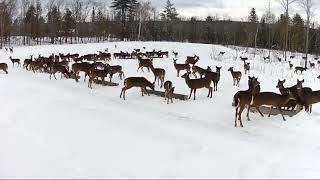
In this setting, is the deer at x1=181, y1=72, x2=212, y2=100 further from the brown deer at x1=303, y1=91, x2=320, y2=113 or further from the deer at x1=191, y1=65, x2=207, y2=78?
the deer at x1=191, y1=65, x2=207, y2=78

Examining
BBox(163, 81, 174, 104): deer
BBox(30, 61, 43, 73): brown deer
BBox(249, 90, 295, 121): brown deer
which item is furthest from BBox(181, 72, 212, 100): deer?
BBox(30, 61, 43, 73): brown deer

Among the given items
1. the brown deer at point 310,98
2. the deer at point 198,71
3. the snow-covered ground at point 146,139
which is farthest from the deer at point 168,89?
the deer at point 198,71

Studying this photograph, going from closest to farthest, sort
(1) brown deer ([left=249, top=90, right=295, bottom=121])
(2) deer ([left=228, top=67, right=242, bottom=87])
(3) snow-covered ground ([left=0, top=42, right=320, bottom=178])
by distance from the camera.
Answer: (3) snow-covered ground ([left=0, top=42, right=320, bottom=178]), (1) brown deer ([left=249, top=90, right=295, bottom=121]), (2) deer ([left=228, top=67, right=242, bottom=87])

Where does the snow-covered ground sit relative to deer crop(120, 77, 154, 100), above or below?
below

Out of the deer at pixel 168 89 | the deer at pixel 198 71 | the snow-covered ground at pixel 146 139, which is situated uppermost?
the deer at pixel 198 71

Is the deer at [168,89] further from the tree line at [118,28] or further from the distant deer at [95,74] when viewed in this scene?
A: the tree line at [118,28]

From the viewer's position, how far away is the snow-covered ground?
29.2 ft

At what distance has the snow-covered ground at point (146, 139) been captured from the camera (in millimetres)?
8906

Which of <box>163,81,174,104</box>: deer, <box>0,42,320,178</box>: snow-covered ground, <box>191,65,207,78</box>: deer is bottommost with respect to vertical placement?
<box>0,42,320,178</box>: snow-covered ground

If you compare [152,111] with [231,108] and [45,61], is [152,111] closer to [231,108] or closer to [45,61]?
[231,108]

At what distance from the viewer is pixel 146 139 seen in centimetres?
1111

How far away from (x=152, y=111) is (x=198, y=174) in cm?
660

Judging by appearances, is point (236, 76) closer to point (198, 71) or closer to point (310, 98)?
point (198, 71)

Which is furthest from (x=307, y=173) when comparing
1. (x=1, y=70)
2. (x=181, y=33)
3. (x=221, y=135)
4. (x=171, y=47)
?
A: (x=181, y=33)
